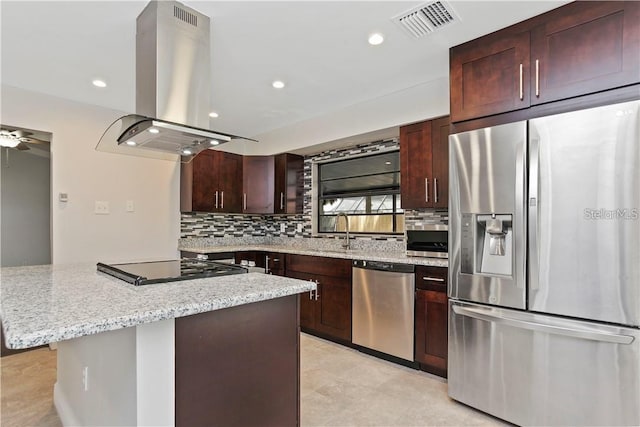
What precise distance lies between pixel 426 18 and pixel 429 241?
176cm

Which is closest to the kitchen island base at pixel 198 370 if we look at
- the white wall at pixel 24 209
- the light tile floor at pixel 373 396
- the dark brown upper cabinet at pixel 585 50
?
the light tile floor at pixel 373 396

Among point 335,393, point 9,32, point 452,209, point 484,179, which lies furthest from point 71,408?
point 484,179

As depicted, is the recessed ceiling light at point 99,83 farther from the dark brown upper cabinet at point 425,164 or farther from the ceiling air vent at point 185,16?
the dark brown upper cabinet at point 425,164

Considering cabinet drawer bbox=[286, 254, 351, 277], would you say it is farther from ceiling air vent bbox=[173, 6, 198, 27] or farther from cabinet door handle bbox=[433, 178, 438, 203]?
ceiling air vent bbox=[173, 6, 198, 27]

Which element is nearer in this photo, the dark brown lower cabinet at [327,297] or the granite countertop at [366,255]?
the granite countertop at [366,255]

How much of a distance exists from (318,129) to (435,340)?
2597 millimetres

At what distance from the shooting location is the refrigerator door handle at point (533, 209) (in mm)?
1951

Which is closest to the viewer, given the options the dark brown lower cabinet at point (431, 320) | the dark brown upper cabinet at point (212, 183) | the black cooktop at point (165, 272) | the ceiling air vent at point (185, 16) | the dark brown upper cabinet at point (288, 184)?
the black cooktop at point (165, 272)

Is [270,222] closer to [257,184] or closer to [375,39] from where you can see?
[257,184]

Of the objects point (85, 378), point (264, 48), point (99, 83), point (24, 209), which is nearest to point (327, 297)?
point (85, 378)

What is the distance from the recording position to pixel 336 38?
2.36m

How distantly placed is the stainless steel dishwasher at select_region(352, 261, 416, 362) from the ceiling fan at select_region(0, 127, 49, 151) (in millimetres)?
3483

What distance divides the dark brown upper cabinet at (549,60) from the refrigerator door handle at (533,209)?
32 centimetres

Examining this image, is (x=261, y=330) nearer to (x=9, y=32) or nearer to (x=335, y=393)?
(x=335, y=393)
